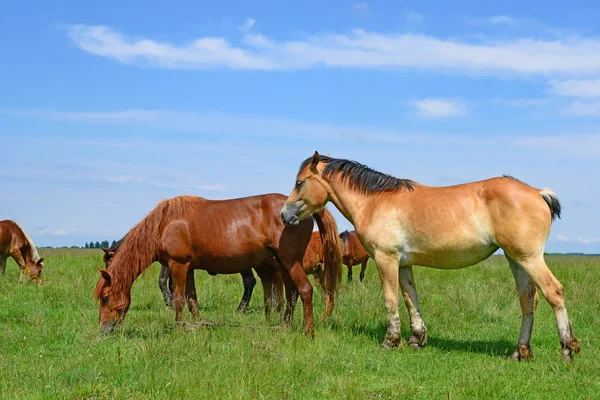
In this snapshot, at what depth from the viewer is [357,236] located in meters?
7.78

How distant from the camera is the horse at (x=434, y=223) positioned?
654 centimetres

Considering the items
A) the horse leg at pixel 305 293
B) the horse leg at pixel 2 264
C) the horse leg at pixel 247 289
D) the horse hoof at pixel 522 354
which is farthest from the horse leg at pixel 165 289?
the horse leg at pixel 2 264

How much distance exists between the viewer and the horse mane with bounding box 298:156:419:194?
764 cm

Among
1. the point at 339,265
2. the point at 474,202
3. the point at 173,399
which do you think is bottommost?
the point at 173,399

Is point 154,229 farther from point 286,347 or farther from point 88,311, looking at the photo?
point 286,347

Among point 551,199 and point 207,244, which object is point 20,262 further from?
point 551,199

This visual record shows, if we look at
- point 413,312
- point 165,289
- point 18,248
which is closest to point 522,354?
point 413,312

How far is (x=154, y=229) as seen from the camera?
27.0 ft

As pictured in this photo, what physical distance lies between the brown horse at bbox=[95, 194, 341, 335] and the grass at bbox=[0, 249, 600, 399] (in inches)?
19.7

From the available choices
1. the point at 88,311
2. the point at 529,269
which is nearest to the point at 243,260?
the point at 88,311

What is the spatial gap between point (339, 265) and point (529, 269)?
2.86 meters

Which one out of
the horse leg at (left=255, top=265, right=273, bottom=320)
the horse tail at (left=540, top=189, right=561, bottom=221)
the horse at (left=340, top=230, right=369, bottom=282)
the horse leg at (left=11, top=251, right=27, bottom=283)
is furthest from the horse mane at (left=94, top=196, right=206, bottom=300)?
the horse leg at (left=11, top=251, right=27, bottom=283)

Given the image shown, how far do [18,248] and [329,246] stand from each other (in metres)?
11.9

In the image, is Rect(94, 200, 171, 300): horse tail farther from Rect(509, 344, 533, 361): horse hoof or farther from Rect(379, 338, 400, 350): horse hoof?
Rect(509, 344, 533, 361): horse hoof
